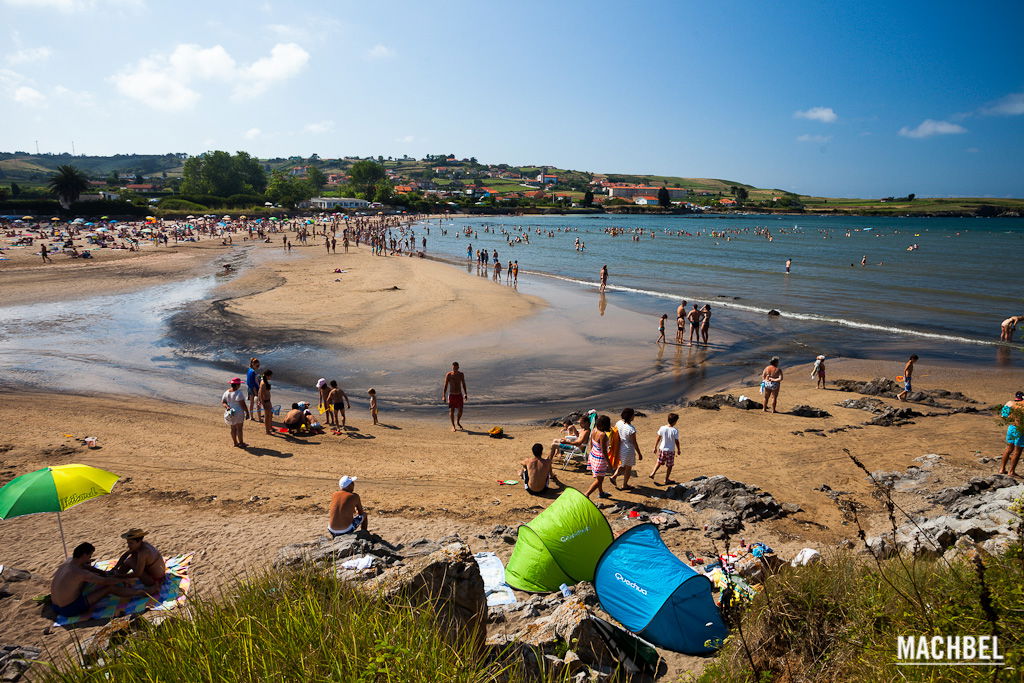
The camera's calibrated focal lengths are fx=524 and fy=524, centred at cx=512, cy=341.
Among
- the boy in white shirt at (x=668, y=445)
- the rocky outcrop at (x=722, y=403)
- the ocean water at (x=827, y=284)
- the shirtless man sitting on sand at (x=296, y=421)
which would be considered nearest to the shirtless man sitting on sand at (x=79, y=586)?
the shirtless man sitting on sand at (x=296, y=421)

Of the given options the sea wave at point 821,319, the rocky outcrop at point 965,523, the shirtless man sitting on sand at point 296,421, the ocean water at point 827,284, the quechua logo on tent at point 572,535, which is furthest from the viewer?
the ocean water at point 827,284

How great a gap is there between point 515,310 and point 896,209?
632ft

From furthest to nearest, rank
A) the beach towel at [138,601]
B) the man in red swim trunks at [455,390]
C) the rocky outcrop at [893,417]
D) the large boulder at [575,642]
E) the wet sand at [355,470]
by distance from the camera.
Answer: the rocky outcrop at [893,417] < the man in red swim trunks at [455,390] < the wet sand at [355,470] < the beach towel at [138,601] < the large boulder at [575,642]

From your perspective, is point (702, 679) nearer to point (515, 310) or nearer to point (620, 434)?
point (620, 434)

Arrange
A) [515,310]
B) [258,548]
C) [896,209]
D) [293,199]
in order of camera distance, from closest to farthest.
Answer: [258,548] → [515,310] → [293,199] → [896,209]

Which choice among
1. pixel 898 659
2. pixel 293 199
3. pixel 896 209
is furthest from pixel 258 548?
pixel 896 209

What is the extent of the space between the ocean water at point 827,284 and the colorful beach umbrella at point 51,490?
23.1 meters

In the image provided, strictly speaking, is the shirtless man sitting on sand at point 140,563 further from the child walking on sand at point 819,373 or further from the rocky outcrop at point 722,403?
the child walking on sand at point 819,373

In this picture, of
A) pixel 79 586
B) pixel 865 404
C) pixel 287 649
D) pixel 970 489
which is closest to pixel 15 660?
pixel 79 586

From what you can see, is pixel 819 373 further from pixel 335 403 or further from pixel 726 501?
pixel 335 403

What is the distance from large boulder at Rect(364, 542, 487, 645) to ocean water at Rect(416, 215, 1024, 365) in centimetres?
2097

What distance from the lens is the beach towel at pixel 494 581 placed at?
5746 mm

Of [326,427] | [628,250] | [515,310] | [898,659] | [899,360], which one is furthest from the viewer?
[628,250]

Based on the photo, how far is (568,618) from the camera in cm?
456
